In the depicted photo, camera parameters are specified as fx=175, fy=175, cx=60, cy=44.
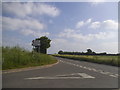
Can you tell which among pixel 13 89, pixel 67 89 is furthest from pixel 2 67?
pixel 67 89

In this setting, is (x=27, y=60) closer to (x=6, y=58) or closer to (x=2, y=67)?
→ (x=6, y=58)

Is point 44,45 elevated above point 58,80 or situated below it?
above

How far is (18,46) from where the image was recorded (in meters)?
27.4

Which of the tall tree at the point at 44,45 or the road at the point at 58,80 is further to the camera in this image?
the tall tree at the point at 44,45

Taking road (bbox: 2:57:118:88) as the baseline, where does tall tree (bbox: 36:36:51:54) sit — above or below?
above

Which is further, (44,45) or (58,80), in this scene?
(44,45)

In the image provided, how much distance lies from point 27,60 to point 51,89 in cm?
1361

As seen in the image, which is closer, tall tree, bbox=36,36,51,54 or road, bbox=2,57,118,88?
road, bbox=2,57,118,88

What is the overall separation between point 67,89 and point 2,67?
33.8ft

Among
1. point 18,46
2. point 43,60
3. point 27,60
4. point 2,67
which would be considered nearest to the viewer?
point 2,67

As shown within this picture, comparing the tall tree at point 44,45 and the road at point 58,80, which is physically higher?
the tall tree at point 44,45

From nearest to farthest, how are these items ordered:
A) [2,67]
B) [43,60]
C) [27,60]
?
[2,67], [27,60], [43,60]

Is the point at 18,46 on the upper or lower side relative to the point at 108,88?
upper

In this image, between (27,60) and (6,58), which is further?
(27,60)
